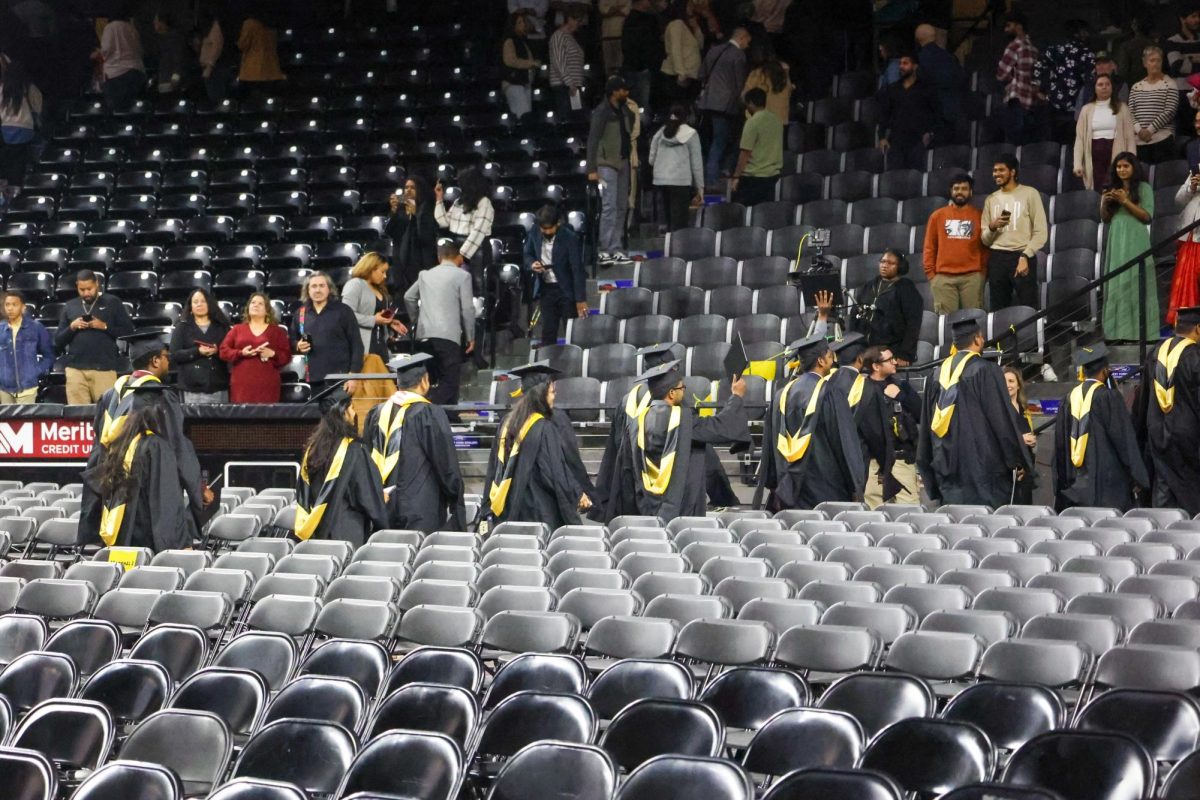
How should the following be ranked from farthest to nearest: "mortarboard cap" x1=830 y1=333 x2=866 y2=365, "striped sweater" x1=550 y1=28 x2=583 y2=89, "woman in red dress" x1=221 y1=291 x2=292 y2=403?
"striped sweater" x1=550 y1=28 x2=583 y2=89
"woman in red dress" x1=221 y1=291 x2=292 y2=403
"mortarboard cap" x1=830 y1=333 x2=866 y2=365

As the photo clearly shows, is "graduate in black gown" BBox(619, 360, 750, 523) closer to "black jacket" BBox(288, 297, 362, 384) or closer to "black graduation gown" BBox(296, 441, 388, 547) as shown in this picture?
"black graduation gown" BBox(296, 441, 388, 547)

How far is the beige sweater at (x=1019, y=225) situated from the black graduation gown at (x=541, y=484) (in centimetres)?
440

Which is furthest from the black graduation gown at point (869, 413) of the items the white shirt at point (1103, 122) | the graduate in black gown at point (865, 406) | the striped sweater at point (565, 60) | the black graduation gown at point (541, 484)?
the striped sweater at point (565, 60)

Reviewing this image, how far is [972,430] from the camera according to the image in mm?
9352

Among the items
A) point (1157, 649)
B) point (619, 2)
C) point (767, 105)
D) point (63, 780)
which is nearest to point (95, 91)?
point (619, 2)

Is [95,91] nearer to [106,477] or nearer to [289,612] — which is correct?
[106,477]

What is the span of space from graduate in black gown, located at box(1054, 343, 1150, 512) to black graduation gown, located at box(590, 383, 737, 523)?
1974 mm

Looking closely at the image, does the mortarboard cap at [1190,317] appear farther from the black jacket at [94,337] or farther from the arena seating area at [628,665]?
the black jacket at [94,337]

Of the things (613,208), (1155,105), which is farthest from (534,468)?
(1155,105)

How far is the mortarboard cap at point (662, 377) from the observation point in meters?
8.91

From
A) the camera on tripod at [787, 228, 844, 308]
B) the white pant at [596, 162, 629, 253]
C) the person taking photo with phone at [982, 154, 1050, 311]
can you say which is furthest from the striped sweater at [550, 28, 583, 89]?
the person taking photo with phone at [982, 154, 1050, 311]

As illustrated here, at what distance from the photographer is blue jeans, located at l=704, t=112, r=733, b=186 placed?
14.7 m

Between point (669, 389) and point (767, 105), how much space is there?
6.41m

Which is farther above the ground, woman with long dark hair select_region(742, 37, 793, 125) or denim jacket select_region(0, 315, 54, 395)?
woman with long dark hair select_region(742, 37, 793, 125)
